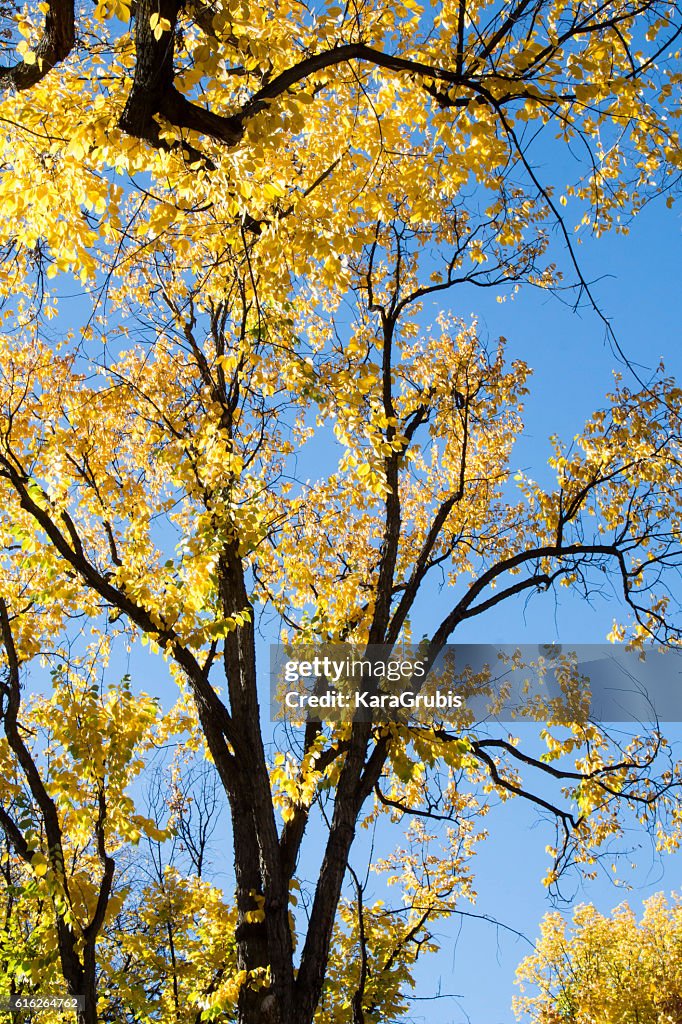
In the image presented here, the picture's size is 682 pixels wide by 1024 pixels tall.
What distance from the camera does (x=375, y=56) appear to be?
14.5ft

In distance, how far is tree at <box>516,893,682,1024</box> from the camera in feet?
54.2

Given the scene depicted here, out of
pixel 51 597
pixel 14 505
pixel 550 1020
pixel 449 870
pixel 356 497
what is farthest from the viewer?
pixel 550 1020

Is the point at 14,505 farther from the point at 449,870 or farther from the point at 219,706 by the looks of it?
the point at 449,870

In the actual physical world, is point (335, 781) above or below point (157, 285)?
below

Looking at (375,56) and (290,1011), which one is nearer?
(375,56)

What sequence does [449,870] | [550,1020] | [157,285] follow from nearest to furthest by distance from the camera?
[157,285]
[449,870]
[550,1020]

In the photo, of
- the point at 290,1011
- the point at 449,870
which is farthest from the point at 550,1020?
the point at 290,1011

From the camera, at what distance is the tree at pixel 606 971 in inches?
651

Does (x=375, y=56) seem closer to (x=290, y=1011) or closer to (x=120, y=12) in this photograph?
(x=120, y=12)

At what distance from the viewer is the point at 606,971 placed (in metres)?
18.1

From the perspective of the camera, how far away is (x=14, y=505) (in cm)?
796

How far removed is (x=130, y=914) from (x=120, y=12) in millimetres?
11429

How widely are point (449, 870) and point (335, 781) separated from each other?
4609 mm

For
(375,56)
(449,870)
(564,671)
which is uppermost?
(375,56)
